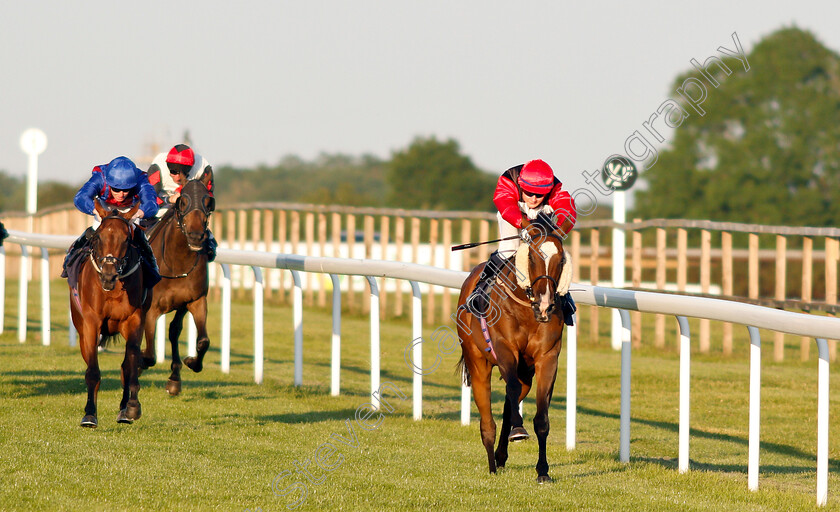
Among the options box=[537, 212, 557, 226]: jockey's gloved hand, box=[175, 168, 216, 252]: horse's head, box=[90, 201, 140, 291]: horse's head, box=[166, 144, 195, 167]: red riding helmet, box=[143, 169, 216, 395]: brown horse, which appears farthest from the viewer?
box=[166, 144, 195, 167]: red riding helmet

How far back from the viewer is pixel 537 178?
18.7 ft

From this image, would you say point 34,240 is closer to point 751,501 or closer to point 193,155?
point 193,155

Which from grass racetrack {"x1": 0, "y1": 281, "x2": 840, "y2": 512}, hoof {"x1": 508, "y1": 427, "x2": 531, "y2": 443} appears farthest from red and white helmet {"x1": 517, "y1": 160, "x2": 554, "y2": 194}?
grass racetrack {"x1": 0, "y1": 281, "x2": 840, "y2": 512}

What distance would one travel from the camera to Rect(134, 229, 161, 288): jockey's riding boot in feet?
22.6

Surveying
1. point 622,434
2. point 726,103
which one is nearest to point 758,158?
point 726,103

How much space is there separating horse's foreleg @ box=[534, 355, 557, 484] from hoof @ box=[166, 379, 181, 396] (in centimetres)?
349

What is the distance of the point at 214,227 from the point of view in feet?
65.9

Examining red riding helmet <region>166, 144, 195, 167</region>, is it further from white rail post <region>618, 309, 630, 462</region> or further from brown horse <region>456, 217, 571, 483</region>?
white rail post <region>618, 309, 630, 462</region>

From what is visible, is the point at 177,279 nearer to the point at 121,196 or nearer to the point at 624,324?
the point at 121,196

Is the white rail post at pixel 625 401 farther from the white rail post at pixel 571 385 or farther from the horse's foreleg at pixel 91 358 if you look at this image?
the horse's foreleg at pixel 91 358

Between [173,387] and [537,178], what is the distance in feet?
12.2

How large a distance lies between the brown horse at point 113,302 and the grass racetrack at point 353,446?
24cm

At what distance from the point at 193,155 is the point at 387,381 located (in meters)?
2.72

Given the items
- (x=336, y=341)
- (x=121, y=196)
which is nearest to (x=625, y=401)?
(x=336, y=341)
